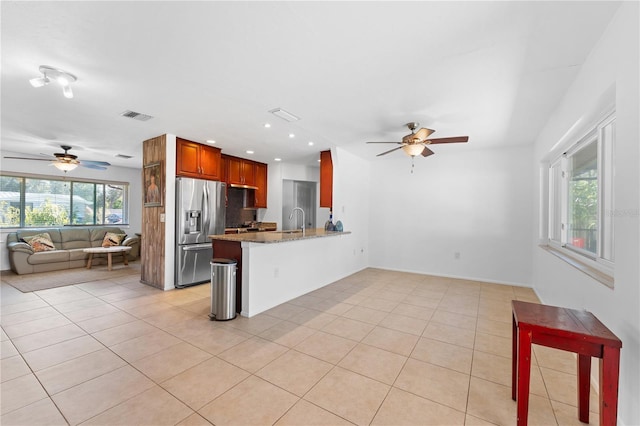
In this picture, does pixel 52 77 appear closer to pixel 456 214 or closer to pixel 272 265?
pixel 272 265

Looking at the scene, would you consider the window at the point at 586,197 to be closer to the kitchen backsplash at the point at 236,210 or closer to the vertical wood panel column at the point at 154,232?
the vertical wood panel column at the point at 154,232

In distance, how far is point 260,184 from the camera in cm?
681

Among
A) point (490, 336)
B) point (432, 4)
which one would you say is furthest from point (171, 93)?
point (490, 336)

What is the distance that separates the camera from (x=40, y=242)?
5.79m

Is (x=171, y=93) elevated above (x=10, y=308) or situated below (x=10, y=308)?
above

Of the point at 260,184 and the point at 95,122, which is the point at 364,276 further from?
the point at 95,122

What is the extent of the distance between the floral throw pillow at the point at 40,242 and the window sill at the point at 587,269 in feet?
29.0

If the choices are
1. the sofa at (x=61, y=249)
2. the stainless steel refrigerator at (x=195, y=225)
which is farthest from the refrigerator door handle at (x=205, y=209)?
the sofa at (x=61, y=249)

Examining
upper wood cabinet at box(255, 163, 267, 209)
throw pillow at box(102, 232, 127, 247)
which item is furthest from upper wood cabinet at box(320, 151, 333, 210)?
throw pillow at box(102, 232, 127, 247)

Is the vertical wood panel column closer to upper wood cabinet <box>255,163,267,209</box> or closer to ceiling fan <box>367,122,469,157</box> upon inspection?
upper wood cabinet <box>255,163,267,209</box>

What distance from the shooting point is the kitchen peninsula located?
3.35 m

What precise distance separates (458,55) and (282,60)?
56.1 inches

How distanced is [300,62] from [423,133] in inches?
73.5

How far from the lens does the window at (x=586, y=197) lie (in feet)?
6.78
